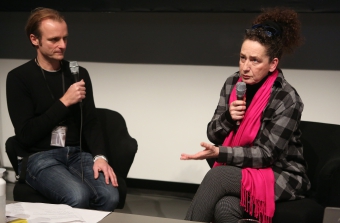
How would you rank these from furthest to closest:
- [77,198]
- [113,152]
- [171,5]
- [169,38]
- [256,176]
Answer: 1. [169,38]
2. [171,5]
3. [113,152]
4. [77,198]
5. [256,176]

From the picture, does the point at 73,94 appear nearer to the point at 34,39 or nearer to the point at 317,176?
the point at 34,39

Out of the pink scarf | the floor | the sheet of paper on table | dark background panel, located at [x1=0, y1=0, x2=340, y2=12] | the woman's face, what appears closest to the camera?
the sheet of paper on table

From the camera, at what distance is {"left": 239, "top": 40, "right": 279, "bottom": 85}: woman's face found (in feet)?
7.07

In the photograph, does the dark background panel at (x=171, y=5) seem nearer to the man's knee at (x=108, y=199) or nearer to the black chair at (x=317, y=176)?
the black chair at (x=317, y=176)

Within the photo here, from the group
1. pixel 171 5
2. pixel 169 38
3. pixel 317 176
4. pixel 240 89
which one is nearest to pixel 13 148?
pixel 240 89

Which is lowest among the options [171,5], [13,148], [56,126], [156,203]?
[156,203]

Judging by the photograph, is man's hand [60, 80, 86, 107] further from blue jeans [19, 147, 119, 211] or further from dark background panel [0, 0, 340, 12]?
dark background panel [0, 0, 340, 12]

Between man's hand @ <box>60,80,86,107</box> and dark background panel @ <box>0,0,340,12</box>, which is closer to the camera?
man's hand @ <box>60,80,86,107</box>

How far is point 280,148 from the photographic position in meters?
2.11

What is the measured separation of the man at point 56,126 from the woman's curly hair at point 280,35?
3.21 ft

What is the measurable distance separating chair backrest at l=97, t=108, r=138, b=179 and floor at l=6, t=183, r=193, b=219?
767 millimetres

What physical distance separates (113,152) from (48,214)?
1.04 m

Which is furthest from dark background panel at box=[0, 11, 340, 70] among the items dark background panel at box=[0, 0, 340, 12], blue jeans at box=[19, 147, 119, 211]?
blue jeans at box=[19, 147, 119, 211]

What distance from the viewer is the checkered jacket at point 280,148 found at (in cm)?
211
